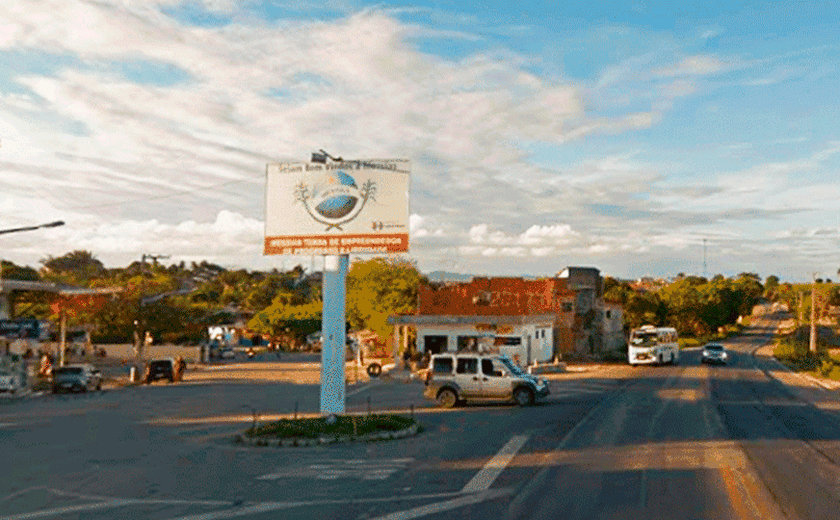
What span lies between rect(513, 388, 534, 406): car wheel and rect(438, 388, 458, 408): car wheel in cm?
247

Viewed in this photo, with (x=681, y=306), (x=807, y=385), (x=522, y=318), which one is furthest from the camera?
(x=681, y=306)

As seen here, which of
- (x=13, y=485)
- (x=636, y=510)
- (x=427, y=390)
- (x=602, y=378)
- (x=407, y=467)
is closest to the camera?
(x=636, y=510)

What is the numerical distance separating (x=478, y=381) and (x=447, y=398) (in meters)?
1.44

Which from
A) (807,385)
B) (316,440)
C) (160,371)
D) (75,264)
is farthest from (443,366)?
(75,264)

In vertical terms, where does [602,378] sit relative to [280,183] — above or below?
below

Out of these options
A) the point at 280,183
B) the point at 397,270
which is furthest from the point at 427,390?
the point at 397,270

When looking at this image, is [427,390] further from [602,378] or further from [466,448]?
[602,378]

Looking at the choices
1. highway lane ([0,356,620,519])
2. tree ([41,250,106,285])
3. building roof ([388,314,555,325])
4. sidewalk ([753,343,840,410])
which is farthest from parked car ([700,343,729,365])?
tree ([41,250,106,285])

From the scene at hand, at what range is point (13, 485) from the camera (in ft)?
56.7

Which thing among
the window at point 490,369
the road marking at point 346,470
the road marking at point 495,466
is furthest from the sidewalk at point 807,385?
the road marking at point 346,470

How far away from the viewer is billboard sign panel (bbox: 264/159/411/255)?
25.4 m

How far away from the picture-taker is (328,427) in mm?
24281

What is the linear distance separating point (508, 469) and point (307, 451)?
628cm

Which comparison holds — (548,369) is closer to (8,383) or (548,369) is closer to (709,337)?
(8,383)
